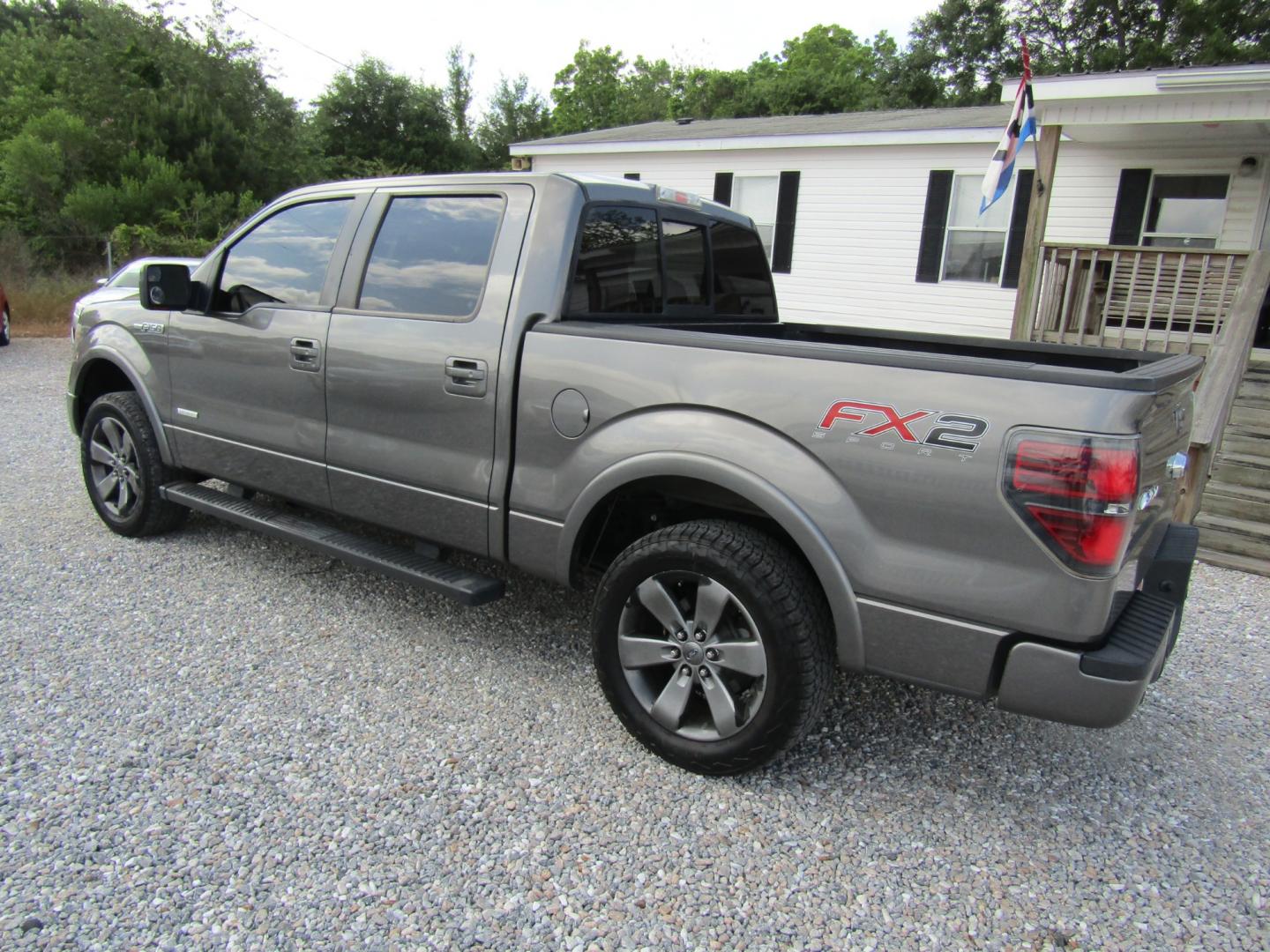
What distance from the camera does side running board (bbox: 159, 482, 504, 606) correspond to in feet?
10.5

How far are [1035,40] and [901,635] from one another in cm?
3755

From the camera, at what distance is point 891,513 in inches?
90.7

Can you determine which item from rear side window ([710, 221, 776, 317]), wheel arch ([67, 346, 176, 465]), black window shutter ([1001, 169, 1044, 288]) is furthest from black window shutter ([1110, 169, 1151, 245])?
wheel arch ([67, 346, 176, 465])

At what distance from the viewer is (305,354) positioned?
3592mm

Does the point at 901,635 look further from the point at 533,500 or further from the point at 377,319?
the point at 377,319

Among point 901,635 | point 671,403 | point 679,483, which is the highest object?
point 671,403

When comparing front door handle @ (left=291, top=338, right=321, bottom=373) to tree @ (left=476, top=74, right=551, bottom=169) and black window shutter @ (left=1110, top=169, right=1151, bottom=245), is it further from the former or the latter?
tree @ (left=476, top=74, right=551, bottom=169)

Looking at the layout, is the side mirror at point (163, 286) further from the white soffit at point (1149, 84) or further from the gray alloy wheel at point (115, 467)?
the white soffit at point (1149, 84)

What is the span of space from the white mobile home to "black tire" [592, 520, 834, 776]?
7.41 meters

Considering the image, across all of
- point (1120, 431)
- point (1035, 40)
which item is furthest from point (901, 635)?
point (1035, 40)

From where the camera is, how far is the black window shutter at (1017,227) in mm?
11258

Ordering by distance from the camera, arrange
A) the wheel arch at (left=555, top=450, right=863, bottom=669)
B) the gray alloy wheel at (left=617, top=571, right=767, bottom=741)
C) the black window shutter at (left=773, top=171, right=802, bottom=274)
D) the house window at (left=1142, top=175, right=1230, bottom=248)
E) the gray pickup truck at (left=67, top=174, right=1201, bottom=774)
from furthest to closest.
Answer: the black window shutter at (left=773, top=171, right=802, bottom=274)
the house window at (left=1142, top=175, right=1230, bottom=248)
the gray alloy wheel at (left=617, top=571, right=767, bottom=741)
the wheel arch at (left=555, top=450, right=863, bottom=669)
the gray pickup truck at (left=67, top=174, right=1201, bottom=774)

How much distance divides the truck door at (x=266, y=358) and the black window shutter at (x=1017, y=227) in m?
9.99

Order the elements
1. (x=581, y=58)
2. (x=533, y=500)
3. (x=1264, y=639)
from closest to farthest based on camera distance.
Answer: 1. (x=533, y=500)
2. (x=1264, y=639)
3. (x=581, y=58)
